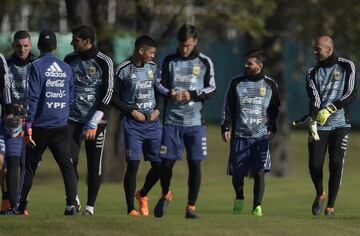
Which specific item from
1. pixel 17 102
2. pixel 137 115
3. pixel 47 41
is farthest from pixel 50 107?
pixel 137 115

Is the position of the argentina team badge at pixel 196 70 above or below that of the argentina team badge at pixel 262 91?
above

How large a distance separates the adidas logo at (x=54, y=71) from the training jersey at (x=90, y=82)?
27.0 inches

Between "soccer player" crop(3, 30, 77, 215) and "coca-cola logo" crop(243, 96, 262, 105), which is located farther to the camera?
"coca-cola logo" crop(243, 96, 262, 105)

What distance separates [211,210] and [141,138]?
5131 millimetres

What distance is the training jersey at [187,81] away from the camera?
17.2 metres

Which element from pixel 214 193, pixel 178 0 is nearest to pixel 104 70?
pixel 214 193

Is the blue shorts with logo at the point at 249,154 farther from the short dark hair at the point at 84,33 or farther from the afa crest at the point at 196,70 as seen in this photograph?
the short dark hair at the point at 84,33

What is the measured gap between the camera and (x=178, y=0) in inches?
1218

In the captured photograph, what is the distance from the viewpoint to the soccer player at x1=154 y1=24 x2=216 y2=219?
1717 centimetres

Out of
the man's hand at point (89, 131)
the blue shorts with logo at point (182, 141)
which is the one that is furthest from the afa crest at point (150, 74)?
the man's hand at point (89, 131)

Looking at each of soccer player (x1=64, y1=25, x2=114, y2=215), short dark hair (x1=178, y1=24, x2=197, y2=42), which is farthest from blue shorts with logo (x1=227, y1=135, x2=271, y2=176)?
soccer player (x1=64, y1=25, x2=114, y2=215)

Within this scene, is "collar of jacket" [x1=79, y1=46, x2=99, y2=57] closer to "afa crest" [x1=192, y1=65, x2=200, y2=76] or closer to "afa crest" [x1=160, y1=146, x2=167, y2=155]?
"afa crest" [x1=192, y1=65, x2=200, y2=76]

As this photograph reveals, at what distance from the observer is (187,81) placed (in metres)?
17.2

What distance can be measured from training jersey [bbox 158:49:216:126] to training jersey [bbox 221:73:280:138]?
0.53m
